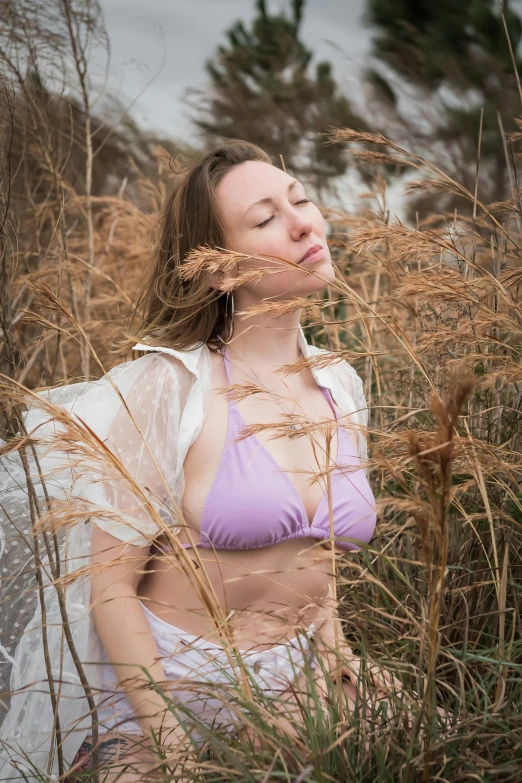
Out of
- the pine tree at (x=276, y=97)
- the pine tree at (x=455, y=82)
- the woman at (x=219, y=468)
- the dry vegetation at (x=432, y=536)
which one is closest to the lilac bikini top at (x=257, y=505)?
the woman at (x=219, y=468)

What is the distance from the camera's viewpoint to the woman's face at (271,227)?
6.56ft

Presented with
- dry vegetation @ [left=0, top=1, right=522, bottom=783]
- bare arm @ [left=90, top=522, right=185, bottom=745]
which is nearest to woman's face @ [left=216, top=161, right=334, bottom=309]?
dry vegetation @ [left=0, top=1, right=522, bottom=783]

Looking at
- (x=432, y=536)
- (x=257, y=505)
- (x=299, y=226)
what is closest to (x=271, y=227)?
(x=299, y=226)

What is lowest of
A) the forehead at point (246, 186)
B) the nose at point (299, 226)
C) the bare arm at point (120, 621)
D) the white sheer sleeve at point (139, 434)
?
the bare arm at point (120, 621)

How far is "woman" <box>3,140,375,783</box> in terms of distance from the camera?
1806mm

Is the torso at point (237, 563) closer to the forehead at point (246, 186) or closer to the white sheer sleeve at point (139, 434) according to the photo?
the white sheer sleeve at point (139, 434)

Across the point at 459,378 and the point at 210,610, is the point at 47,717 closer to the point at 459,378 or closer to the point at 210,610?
the point at 210,610

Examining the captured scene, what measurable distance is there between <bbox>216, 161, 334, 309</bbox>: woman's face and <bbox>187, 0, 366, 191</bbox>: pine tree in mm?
5178

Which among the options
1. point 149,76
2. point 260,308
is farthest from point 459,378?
point 149,76

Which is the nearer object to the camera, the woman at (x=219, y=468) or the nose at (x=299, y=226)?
the woman at (x=219, y=468)

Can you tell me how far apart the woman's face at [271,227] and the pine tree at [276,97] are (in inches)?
204

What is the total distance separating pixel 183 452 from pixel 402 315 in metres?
1.69

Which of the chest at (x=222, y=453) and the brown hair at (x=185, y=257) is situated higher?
the brown hair at (x=185, y=257)

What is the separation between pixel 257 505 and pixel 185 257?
75 centimetres
